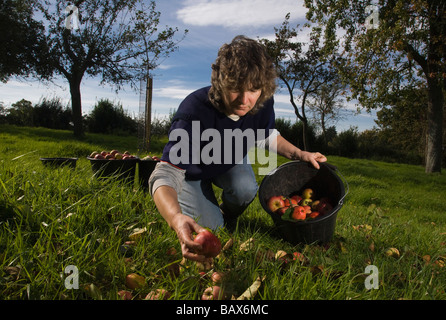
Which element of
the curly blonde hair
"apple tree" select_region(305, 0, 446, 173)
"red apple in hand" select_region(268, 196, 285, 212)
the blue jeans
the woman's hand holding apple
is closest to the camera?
the woman's hand holding apple

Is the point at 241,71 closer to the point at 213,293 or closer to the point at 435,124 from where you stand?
the point at 213,293

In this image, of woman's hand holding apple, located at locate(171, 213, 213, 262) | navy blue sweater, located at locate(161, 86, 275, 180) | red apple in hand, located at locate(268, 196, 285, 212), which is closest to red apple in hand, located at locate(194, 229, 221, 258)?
woman's hand holding apple, located at locate(171, 213, 213, 262)

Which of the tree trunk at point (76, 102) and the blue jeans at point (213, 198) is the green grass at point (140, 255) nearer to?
the blue jeans at point (213, 198)

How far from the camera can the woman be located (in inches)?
77.1

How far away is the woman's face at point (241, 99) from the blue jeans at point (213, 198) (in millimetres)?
651

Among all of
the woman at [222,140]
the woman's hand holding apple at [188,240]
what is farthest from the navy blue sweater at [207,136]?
the woman's hand holding apple at [188,240]

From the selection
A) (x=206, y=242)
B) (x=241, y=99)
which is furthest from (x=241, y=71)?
(x=206, y=242)

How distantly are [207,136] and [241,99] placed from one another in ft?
1.48

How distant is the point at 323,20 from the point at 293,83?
13.3ft

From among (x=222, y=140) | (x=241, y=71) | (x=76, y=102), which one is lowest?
(x=222, y=140)

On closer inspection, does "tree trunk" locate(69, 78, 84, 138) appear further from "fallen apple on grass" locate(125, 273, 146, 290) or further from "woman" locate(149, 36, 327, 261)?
"fallen apple on grass" locate(125, 273, 146, 290)

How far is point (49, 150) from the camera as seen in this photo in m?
Answer: 7.00

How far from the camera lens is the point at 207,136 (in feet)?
7.79
